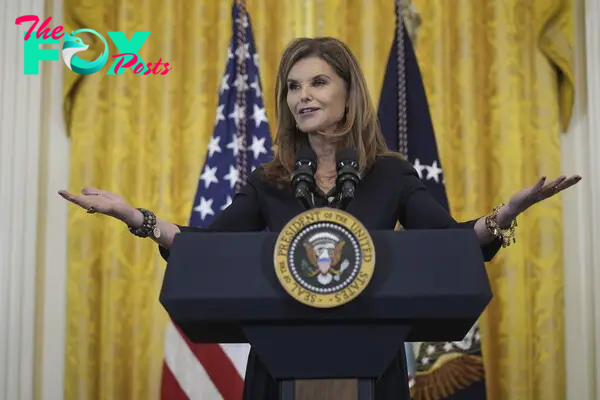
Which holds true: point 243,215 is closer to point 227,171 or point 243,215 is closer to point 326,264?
point 326,264

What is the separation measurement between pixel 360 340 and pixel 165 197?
2.83 metres

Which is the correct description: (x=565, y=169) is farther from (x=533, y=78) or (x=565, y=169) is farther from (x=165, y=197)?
(x=165, y=197)

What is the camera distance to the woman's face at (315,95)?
194 cm

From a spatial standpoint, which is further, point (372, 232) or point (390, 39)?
point (390, 39)

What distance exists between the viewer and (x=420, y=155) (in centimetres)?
400

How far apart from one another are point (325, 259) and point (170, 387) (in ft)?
9.11

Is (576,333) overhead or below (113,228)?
below

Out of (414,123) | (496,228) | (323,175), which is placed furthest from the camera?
(414,123)

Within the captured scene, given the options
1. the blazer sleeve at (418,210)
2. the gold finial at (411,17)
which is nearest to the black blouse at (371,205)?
the blazer sleeve at (418,210)

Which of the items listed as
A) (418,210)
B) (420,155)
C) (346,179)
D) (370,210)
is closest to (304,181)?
(346,179)

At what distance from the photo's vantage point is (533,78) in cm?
414

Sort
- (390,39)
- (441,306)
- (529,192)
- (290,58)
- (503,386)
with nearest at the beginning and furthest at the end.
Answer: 1. (441,306)
2. (529,192)
3. (290,58)
4. (503,386)
5. (390,39)

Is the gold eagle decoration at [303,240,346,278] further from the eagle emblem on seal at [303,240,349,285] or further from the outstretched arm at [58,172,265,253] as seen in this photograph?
the outstretched arm at [58,172,265,253]

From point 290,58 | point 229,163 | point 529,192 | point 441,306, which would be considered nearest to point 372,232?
point 441,306
